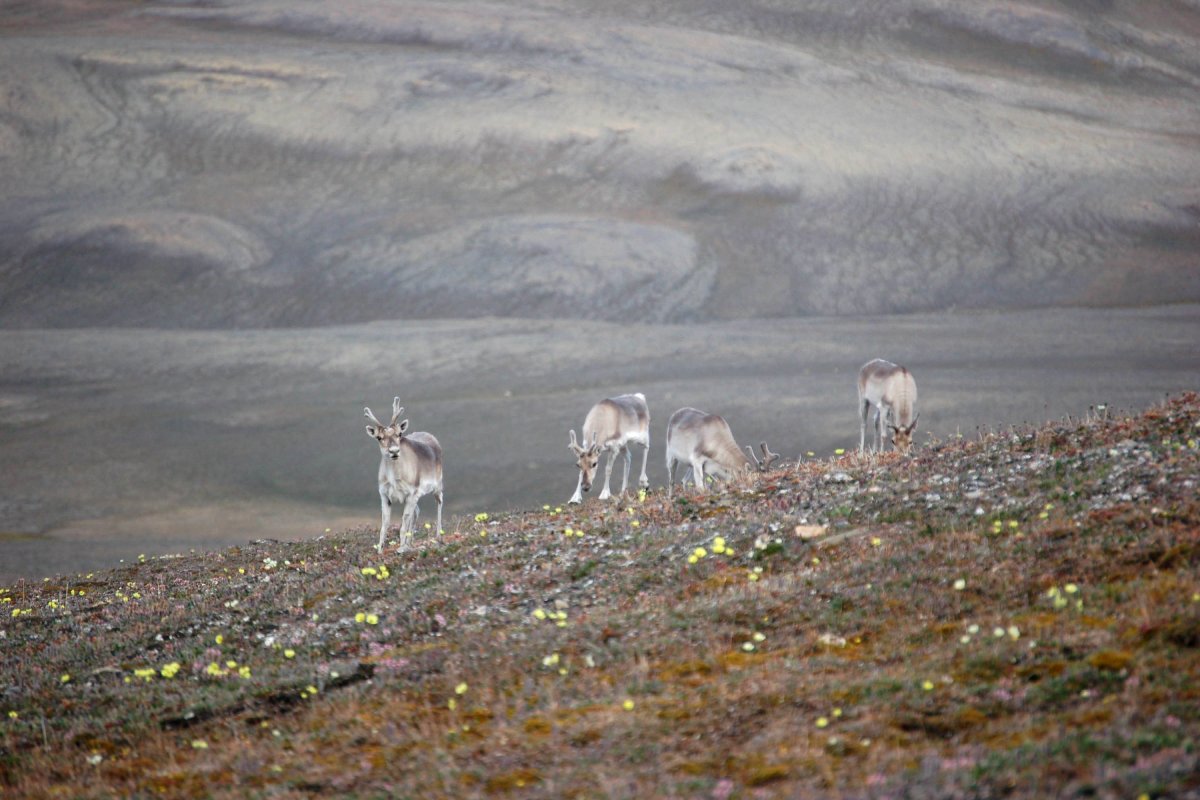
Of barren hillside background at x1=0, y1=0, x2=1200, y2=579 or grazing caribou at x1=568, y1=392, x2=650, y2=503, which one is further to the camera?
barren hillside background at x1=0, y1=0, x2=1200, y2=579

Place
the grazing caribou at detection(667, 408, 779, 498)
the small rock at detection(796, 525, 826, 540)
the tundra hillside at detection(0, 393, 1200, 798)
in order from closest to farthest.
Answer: the tundra hillside at detection(0, 393, 1200, 798), the small rock at detection(796, 525, 826, 540), the grazing caribou at detection(667, 408, 779, 498)

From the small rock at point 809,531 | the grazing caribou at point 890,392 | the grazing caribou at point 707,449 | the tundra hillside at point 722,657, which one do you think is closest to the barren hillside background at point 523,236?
the grazing caribou at point 890,392

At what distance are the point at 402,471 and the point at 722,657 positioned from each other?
13008 millimetres

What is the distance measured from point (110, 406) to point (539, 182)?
233ft

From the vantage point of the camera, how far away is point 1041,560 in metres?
13.3

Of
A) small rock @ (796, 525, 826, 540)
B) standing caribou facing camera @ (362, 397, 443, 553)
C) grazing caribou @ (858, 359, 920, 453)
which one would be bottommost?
standing caribou facing camera @ (362, 397, 443, 553)

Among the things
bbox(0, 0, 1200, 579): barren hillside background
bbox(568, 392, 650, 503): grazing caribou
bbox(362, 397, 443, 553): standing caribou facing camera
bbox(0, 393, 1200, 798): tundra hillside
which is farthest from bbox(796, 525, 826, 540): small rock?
bbox(0, 0, 1200, 579): barren hillside background

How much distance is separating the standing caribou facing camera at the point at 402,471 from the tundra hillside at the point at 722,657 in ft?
12.8

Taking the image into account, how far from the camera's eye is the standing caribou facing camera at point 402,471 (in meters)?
23.5

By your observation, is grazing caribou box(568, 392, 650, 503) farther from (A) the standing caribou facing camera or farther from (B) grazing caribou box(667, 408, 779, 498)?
(A) the standing caribou facing camera

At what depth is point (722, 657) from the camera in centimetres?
1252

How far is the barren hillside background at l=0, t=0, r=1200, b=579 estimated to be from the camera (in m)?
74.1

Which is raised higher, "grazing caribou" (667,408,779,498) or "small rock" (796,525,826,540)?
"small rock" (796,525,826,540)

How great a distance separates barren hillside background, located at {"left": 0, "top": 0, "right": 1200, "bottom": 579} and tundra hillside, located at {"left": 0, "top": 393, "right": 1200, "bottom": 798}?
3571cm
